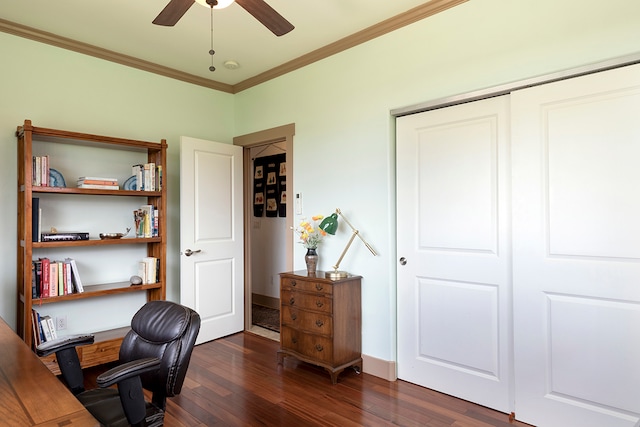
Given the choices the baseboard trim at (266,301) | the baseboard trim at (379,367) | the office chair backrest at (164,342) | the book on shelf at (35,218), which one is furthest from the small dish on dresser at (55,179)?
the baseboard trim at (266,301)

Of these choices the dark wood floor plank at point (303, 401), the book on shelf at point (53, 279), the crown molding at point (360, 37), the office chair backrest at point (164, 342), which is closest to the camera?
the office chair backrest at point (164, 342)

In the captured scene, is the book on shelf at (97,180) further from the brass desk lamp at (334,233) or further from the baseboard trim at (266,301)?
the baseboard trim at (266,301)

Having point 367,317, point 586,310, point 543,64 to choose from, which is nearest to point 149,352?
point 367,317

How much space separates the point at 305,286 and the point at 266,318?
193cm

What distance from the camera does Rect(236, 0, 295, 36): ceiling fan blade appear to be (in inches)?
78.0

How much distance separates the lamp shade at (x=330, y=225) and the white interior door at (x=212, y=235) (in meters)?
1.38

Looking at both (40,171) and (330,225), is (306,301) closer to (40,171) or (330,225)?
(330,225)

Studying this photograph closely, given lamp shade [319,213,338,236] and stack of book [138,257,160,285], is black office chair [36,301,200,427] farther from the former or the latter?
stack of book [138,257,160,285]

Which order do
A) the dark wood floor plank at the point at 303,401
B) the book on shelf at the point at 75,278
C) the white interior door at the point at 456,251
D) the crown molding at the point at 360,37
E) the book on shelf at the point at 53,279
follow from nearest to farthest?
the dark wood floor plank at the point at 303,401 < the white interior door at the point at 456,251 < the crown molding at the point at 360,37 < the book on shelf at the point at 53,279 < the book on shelf at the point at 75,278

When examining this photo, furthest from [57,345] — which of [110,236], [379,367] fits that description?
[379,367]

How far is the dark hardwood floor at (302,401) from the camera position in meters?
2.34

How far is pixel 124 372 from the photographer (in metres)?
1.43

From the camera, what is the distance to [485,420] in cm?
233

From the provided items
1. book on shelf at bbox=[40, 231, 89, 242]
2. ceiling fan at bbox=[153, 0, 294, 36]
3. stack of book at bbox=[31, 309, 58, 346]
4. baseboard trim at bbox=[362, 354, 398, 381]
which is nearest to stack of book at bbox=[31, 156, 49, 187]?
book on shelf at bbox=[40, 231, 89, 242]
